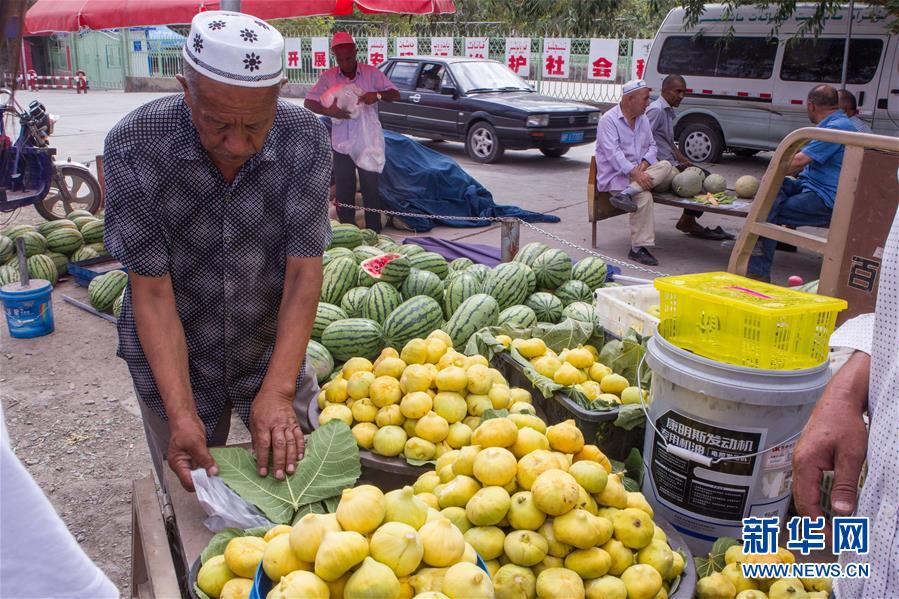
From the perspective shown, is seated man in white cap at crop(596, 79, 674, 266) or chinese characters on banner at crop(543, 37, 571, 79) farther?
chinese characters on banner at crop(543, 37, 571, 79)

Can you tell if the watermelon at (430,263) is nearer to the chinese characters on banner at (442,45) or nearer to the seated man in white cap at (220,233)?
the seated man in white cap at (220,233)

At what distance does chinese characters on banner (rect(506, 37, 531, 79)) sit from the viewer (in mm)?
19250

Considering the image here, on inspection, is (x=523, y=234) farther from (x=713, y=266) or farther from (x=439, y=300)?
(x=439, y=300)

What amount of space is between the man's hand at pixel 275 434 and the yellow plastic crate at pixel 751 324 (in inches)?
47.0

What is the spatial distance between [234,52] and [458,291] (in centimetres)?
282

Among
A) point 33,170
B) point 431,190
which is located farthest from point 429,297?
point 33,170

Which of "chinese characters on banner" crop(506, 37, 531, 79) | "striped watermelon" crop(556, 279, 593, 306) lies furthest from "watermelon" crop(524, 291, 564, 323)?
"chinese characters on banner" crop(506, 37, 531, 79)

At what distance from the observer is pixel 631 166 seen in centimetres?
794

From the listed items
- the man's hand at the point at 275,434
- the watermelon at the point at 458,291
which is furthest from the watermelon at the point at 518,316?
the man's hand at the point at 275,434

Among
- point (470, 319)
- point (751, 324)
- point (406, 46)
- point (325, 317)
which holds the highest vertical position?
point (406, 46)

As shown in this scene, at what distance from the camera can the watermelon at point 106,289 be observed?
6.06 metres

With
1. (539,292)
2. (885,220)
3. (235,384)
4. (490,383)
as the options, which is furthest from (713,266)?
(235,384)

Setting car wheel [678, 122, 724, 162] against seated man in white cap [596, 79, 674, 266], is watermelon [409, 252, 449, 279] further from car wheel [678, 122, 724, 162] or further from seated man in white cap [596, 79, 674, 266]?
car wheel [678, 122, 724, 162]

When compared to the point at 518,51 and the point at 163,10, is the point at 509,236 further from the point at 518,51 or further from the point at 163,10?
the point at 518,51
